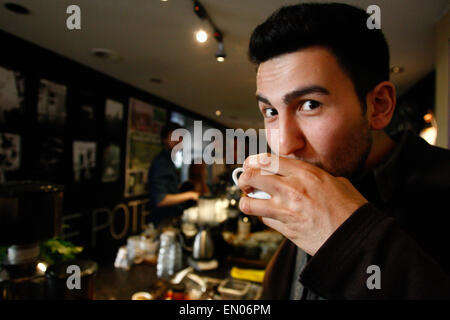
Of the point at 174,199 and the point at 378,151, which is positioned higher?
the point at 378,151

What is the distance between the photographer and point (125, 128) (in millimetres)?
4262

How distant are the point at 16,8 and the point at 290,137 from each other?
244 centimetres

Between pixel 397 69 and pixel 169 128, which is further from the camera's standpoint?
pixel 169 128

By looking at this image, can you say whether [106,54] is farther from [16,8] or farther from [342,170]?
[342,170]

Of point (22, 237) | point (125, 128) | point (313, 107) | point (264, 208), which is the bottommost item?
point (22, 237)

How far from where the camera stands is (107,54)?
9.18 feet

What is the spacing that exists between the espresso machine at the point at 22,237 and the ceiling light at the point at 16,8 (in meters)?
1.58

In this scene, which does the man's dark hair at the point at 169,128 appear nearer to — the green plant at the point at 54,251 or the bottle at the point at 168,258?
the bottle at the point at 168,258

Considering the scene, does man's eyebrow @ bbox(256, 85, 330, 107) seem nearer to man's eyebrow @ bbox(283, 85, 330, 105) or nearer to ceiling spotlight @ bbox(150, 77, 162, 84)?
man's eyebrow @ bbox(283, 85, 330, 105)

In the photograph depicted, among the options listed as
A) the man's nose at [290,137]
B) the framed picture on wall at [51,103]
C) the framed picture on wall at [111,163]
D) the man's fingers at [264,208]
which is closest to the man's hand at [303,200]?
the man's fingers at [264,208]

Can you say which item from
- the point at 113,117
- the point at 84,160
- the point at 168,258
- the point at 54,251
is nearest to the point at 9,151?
the point at 84,160

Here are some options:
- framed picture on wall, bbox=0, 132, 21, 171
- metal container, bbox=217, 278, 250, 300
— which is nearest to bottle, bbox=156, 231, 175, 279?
metal container, bbox=217, 278, 250, 300

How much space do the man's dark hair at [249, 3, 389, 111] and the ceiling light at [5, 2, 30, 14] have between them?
213 cm

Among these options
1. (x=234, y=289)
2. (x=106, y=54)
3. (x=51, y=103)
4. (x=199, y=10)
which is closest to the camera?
(x=234, y=289)
